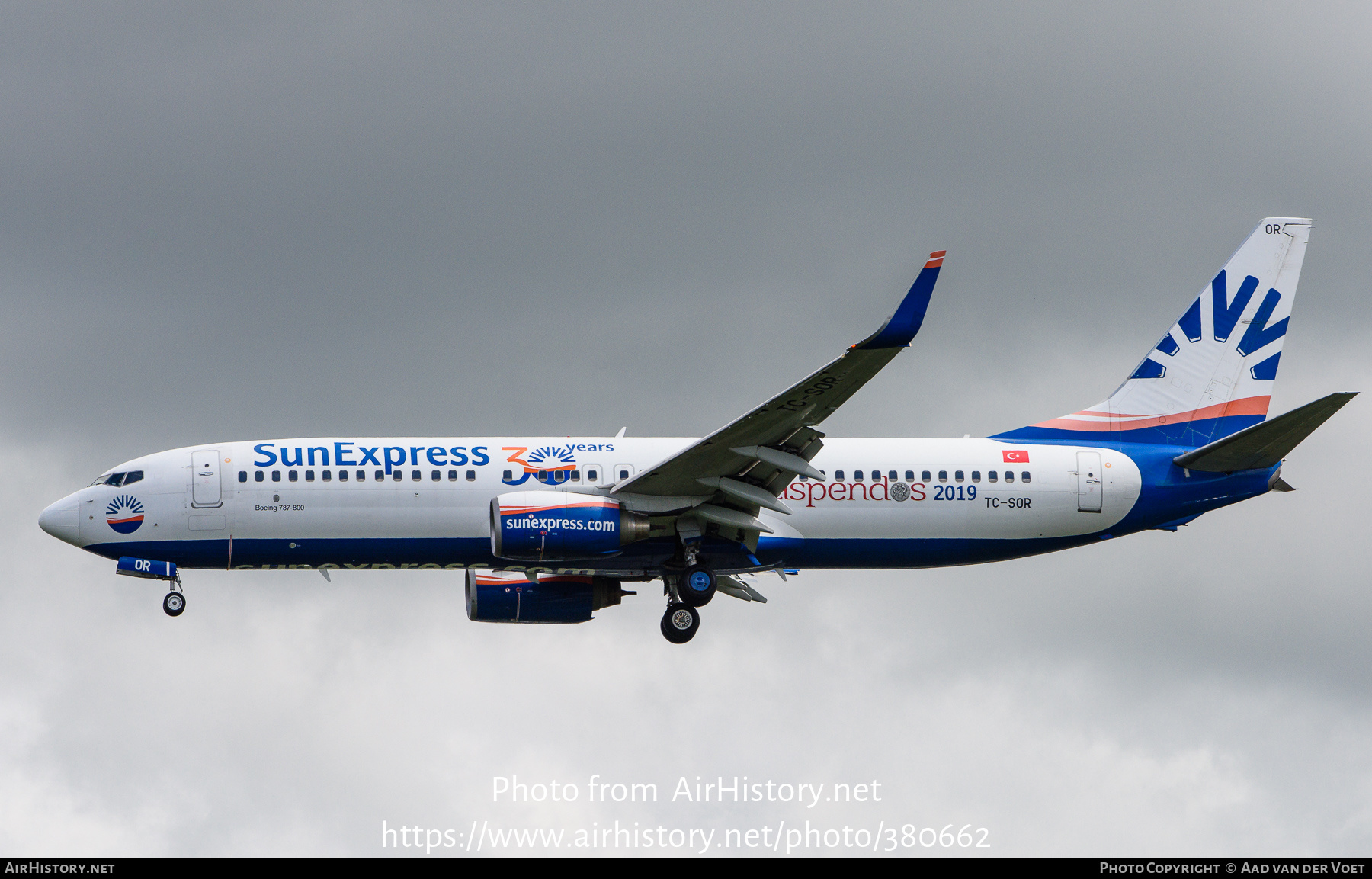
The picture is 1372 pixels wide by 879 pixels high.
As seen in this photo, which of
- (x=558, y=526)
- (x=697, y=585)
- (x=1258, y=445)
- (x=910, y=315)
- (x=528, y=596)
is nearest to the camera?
(x=910, y=315)

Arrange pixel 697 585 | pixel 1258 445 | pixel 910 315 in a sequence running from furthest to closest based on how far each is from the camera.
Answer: pixel 1258 445 < pixel 697 585 < pixel 910 315

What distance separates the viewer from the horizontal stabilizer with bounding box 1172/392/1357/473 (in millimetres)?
43062

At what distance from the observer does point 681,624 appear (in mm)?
45625

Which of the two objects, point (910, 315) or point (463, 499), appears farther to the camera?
point (463, 499)

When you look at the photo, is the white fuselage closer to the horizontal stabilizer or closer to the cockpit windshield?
the cockpit windshield

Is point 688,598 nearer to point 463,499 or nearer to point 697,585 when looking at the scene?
point 697,585

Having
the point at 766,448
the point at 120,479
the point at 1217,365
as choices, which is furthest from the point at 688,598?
the point at 1217,365

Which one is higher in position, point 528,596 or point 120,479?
point 120,479

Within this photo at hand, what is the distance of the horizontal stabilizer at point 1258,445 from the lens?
4306cm

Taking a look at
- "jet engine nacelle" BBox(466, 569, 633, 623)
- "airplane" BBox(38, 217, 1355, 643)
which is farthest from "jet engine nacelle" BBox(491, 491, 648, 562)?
"jet engine nacelle" BBox(466, 569, 633, 623)

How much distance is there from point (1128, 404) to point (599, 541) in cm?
1794

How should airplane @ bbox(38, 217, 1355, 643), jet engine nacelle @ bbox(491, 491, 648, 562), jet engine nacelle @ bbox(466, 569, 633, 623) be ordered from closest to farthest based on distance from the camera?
1. jet engine nacelle @ bbox(491, 491, 648, 562)
2. airplane @ bbox(38, 217, 1355, 643)
3. jet engine nacelle @ bbox(466, 569, 633, 623)

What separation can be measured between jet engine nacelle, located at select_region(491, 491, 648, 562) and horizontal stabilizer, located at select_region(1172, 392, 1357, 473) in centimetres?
1607

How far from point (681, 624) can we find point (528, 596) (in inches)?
226
